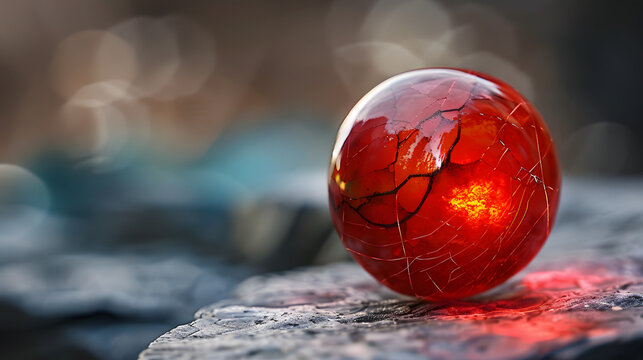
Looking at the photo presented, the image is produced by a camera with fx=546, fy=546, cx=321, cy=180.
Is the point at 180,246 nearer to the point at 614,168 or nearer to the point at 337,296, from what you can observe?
the point at 337,296

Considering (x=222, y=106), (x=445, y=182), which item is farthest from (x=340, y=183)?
(x=222, y=106)

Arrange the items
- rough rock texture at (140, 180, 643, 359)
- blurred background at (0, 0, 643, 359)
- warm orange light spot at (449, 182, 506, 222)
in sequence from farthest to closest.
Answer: blurred background at (0, 0, 643, 359)
warm orange light spot at (449, 182, 506, 222)
rough rock texture at (140, 180, 643, 359)

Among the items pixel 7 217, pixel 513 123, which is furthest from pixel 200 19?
pixel 513 123

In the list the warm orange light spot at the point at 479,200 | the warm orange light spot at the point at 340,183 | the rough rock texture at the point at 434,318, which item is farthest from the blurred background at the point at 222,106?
the warm orange light spot at the point at 479,200

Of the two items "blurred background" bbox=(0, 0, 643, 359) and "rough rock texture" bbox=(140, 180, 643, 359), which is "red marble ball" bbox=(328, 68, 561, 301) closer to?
"rough rock texture" bbox=(140, 180, 643, 359)

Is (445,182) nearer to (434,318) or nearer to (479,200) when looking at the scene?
(479,200)

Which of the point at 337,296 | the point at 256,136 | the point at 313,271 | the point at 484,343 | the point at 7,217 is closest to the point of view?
the point at 484,343

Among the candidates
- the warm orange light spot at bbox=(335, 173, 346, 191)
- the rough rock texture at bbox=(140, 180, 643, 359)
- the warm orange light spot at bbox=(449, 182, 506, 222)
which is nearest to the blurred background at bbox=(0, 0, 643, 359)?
the rough rock texture at bbox=(140, 180, 643, 359)

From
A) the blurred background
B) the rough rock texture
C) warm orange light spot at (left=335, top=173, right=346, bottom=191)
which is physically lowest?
the rough rock texture
